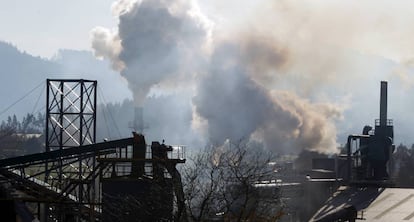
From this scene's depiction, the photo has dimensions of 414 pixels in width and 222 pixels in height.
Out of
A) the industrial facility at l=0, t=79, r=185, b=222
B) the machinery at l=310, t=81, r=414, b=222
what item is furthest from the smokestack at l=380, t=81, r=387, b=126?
the industrial facility at l=0, t=79, r=185, b=222

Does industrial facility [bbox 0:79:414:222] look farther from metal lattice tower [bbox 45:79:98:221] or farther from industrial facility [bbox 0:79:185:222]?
metal lattice tower [bbox 45:79:98:221]

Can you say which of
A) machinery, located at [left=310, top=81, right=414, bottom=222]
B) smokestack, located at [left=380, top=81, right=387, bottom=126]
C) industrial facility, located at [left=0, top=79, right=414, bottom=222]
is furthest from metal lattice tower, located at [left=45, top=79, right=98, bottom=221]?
smokestack, located at [left=380, top=81, right=387, bottom=126]

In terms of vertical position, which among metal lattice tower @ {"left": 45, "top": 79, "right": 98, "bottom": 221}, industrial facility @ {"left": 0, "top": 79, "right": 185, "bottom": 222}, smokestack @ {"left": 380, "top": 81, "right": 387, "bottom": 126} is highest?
smokestack @ {"left": 380, "top": 81, "right": 387, "bottom": 126}

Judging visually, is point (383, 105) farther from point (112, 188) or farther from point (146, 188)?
point (112, 188)

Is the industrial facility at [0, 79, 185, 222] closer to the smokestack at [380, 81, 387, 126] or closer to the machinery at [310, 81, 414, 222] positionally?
the machinery at [310, 81, 414, 222]

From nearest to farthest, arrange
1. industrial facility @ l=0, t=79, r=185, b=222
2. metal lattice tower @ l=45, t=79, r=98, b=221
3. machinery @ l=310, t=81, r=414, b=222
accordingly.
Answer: industrial facility @ l=0, t=79, r=185, b=222, metal lattice tower @ l=45, t=79, r=98, b=221, machinery @ l=310, t=81, r=414, b=222

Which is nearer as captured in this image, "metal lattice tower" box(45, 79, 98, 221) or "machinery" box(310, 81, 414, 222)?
"metal lattice tower" box(45, 79, 98, 221)

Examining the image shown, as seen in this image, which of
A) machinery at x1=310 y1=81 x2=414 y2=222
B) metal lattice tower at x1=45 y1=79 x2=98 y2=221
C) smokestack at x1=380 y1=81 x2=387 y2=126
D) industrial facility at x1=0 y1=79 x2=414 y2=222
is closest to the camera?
industrial facility at x1=0 y1=79 x2=414 y2=222

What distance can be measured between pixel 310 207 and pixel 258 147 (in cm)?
972

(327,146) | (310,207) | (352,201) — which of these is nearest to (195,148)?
(327,146)

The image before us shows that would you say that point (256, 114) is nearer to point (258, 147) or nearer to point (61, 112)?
point (258, 147)

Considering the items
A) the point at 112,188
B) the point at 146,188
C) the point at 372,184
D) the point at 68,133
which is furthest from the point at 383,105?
the point at 112,188

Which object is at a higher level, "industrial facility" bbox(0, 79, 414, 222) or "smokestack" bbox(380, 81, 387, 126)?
"smokestack" bbox(380, 81, 387, 126)

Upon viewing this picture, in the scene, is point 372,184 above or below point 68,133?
below
